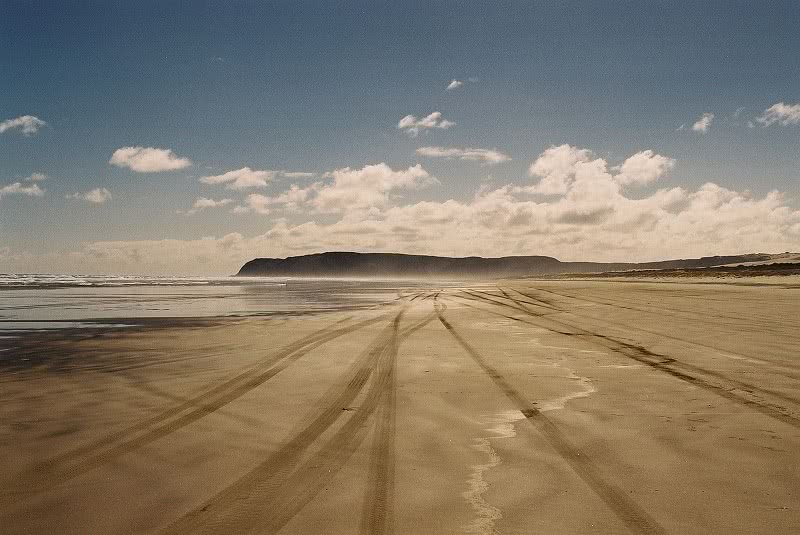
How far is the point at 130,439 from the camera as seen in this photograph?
5113 millimetres

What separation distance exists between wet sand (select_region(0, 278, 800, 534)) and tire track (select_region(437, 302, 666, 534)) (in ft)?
0.07

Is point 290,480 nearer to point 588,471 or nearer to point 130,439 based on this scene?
point 130,439

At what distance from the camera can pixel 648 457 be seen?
14.5ft

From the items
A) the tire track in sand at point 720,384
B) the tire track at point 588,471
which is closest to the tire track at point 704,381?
the tire track in sand at point 720,384

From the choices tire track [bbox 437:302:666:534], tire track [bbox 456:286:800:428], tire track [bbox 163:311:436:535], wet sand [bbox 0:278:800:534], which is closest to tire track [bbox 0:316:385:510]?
wet sand [bbox 0:278:800:534]

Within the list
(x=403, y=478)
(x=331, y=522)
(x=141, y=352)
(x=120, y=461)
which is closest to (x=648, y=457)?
(x=403, y=478)

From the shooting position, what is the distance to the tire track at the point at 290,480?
3.37m

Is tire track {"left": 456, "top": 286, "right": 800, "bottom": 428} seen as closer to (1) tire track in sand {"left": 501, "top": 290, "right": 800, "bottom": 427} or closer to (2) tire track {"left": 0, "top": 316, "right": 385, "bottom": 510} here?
(1) tire track in sand {"left": 501, "top": 290, "right": 800, "bottom": 427}

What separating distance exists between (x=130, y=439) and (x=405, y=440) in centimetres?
283

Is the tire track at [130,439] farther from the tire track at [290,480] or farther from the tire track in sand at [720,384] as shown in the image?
the tire track in sand at [720,384]

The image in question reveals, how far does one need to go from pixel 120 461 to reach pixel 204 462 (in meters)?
0.80

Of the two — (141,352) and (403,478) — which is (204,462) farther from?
(141,352)

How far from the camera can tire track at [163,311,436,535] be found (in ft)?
11.1

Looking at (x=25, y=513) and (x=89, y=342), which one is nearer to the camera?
(x=25, y=513)
